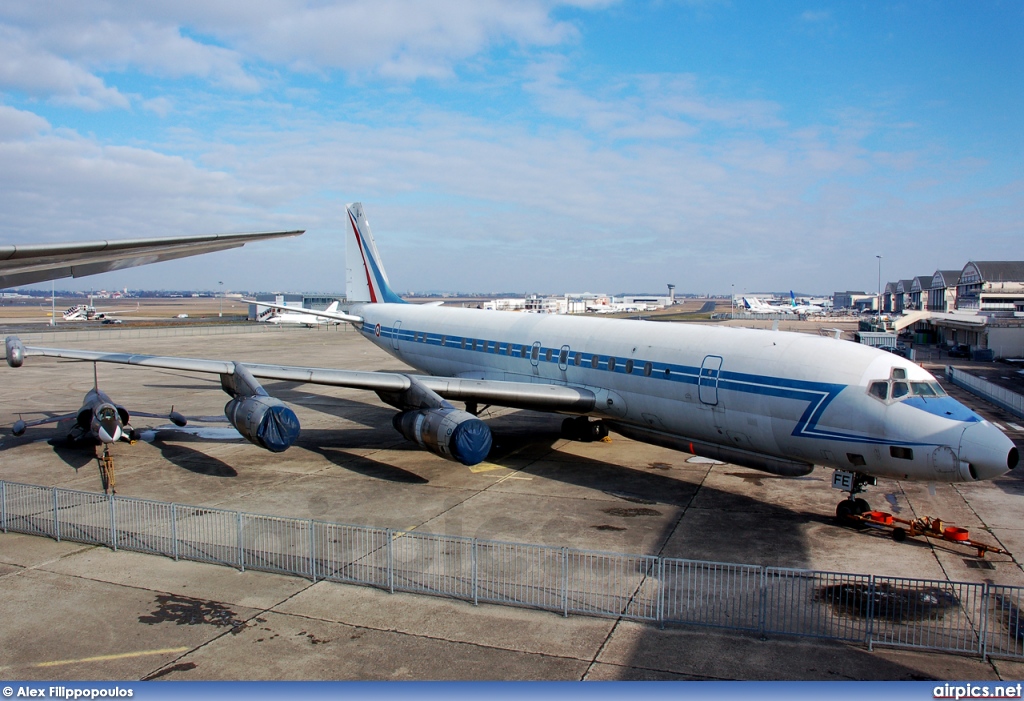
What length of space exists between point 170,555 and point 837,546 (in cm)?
1422

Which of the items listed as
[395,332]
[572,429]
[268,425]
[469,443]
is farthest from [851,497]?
[395,332]

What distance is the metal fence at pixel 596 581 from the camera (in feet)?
36.1

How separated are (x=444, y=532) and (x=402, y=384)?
19.8ft

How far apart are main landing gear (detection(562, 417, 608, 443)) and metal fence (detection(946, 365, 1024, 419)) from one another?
2067cm

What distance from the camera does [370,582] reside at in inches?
502

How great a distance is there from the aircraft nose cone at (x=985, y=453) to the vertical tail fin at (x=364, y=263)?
26835 mm

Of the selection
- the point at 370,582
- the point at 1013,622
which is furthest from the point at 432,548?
the point at 1013,622

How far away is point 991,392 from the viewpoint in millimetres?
35844

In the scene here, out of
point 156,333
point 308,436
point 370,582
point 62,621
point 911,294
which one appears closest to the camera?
point 62,621

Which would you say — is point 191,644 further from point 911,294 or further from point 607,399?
point 911,294

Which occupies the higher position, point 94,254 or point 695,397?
point 94,254

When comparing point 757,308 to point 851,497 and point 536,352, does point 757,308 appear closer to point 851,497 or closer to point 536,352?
point 536,352

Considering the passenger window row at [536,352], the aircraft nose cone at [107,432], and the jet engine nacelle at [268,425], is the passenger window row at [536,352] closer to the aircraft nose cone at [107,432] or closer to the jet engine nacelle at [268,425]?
the jet engine nacelle at [268,425]

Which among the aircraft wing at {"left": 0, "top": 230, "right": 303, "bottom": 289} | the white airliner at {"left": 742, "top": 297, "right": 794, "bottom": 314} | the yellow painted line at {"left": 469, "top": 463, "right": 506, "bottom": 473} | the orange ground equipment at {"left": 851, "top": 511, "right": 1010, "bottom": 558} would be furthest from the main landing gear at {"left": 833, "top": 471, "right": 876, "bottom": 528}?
the white airliner at {"left": 742, "top": 297, "right": 794, "bottom": 314}
